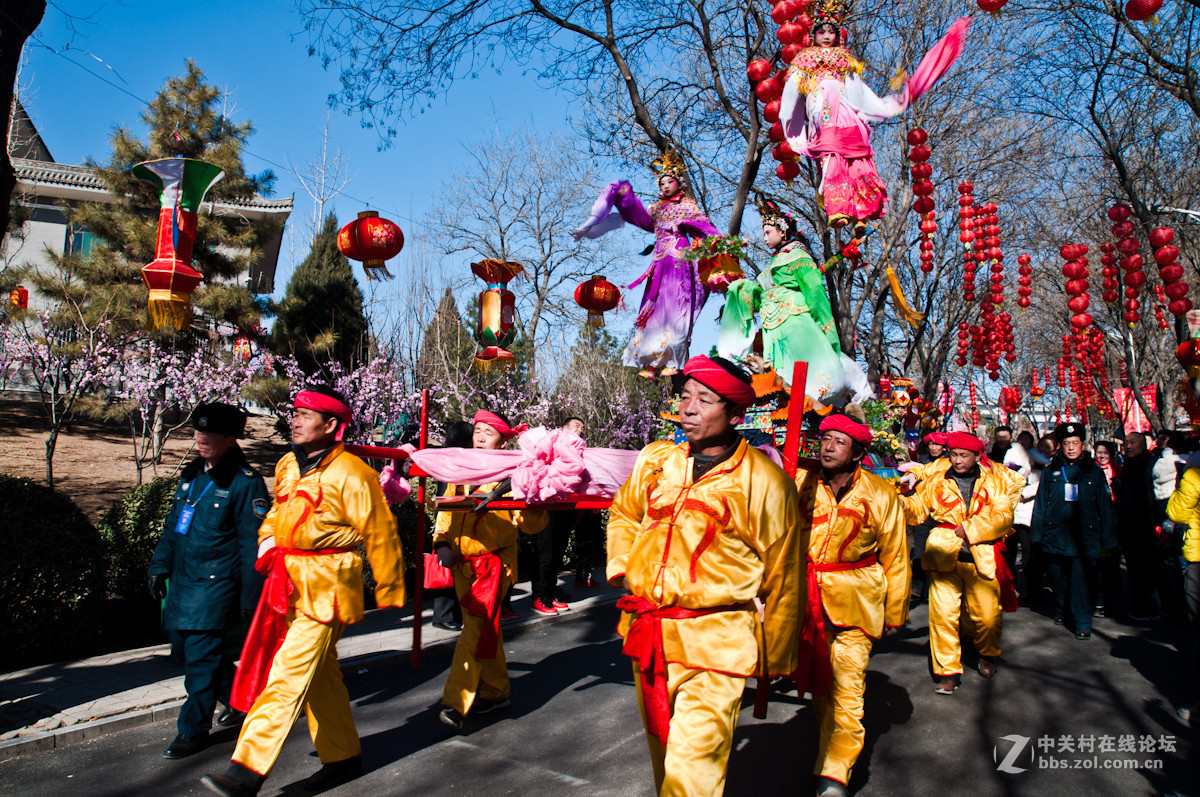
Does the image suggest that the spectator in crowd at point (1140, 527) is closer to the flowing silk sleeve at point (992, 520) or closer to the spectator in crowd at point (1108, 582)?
the spectator in crowd at point (1108, 582)

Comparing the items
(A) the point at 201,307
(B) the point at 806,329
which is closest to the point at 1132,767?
(B) the point at 806,329

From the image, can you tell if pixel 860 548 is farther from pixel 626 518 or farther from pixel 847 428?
pixel 626 518

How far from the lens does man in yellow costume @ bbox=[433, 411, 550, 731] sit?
16.0 feet

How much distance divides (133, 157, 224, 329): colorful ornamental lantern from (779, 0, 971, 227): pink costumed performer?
480 cm

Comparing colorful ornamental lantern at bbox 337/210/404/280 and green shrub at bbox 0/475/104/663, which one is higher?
colorful ornamental lantern at bbox 337/210/404/280

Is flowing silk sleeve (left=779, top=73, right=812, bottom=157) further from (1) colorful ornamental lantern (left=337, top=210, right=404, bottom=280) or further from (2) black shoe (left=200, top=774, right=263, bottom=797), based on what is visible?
(2) black shoe (left=200, top=774, right=263, bottom=797)

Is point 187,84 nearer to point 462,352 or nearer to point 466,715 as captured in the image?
point 462,352

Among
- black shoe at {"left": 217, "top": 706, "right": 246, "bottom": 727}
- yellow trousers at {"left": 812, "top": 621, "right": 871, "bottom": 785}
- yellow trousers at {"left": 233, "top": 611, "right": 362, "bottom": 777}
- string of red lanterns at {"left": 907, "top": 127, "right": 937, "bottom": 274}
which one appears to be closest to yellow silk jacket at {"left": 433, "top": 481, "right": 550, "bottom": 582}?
yellow trousers at {"left": 233, "top": 611, "right": 362, "bottom": 777}

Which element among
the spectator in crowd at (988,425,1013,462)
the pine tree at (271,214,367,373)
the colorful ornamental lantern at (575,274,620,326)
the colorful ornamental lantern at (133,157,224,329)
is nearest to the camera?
the colorful ornamental lantern at (133,157,224,329)

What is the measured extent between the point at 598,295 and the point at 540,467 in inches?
141

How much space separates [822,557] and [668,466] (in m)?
1.52

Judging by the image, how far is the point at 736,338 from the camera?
5711 mm

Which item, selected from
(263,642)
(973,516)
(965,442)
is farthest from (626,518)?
(965,442)
